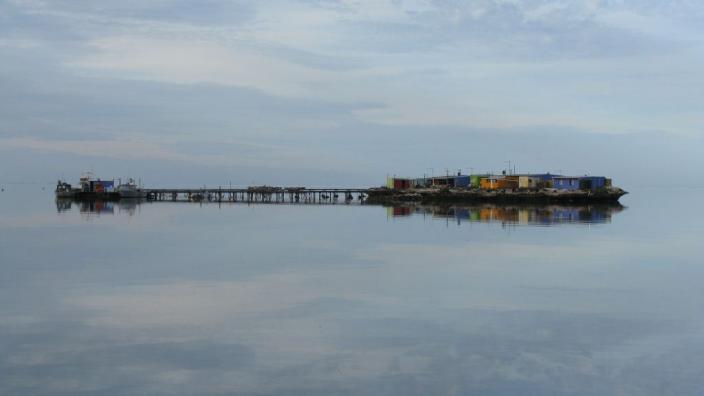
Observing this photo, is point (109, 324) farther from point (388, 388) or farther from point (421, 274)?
point (421, 274)

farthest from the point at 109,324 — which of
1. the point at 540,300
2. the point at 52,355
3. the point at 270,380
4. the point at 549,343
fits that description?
the point at 540,300

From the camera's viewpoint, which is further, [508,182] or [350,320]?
[508,182]

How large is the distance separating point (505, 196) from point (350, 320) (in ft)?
285

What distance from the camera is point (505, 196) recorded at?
10175cm

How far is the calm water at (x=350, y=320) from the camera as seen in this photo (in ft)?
41.5

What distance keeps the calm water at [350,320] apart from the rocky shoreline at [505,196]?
63.5m

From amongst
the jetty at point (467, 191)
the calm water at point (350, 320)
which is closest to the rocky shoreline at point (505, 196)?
the jetty at point (467, 191)

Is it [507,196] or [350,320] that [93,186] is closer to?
[507,196]

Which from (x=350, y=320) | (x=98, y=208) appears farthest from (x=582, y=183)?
(x=350, y=320)

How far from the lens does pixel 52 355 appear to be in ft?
46.5

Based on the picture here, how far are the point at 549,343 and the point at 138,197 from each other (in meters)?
111

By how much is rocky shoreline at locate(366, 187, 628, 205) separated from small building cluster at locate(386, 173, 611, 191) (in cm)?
207

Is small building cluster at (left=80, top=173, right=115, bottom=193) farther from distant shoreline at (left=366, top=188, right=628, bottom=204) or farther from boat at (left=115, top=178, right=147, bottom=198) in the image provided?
distant shoreline at (left=366, top=188, right=628, bottom=204)

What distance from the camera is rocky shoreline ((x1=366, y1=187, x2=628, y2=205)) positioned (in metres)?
98.2
